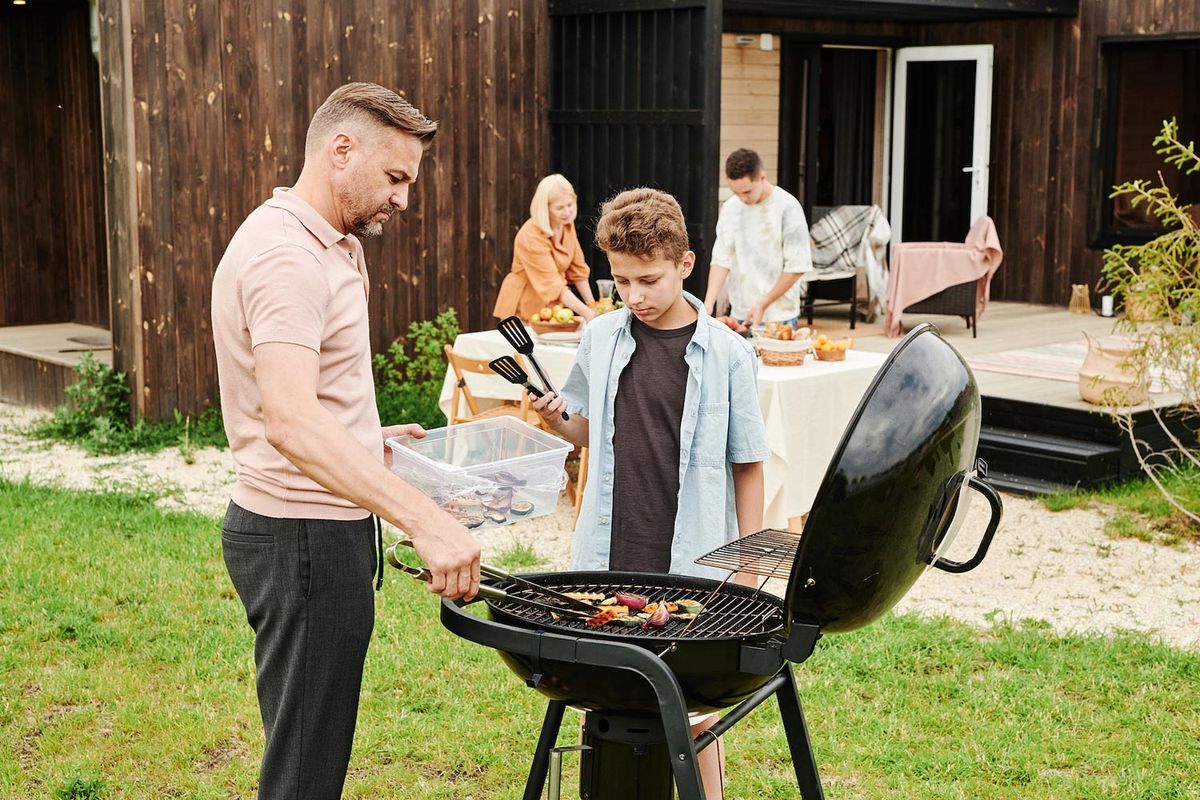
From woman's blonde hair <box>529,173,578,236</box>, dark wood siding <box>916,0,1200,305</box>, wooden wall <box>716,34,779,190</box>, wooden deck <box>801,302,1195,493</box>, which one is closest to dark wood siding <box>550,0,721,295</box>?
woman's blonde hair <box>529,173,578,236</box>

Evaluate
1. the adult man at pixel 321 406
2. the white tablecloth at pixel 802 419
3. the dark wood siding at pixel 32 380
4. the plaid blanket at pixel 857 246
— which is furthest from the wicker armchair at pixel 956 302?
the adult man at pixel 321 406

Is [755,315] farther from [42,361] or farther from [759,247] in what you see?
[42,361]

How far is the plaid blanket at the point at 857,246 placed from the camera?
12016mm

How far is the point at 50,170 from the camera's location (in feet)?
37.4

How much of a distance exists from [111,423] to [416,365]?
2.04m

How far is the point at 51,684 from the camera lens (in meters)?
4.62

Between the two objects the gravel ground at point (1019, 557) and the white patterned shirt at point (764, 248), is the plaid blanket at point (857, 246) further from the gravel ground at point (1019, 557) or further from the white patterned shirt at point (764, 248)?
the gravel ground at point (1019, 557)

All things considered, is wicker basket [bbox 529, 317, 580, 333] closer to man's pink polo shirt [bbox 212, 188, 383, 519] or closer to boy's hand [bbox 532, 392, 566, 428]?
boy's hand [bbox 532, 392, 566, 428]

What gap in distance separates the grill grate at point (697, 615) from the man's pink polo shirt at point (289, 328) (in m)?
0.40

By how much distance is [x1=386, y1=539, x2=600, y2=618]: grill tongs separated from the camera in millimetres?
2416

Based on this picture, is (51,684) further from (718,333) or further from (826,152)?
(826,152)

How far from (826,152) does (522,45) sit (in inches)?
181

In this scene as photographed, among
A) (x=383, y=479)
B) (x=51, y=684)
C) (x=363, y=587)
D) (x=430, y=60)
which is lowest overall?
(x=51, y=684)

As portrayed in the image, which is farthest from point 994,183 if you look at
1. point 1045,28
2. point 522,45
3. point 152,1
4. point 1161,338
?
point 152,1
